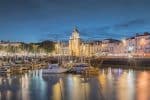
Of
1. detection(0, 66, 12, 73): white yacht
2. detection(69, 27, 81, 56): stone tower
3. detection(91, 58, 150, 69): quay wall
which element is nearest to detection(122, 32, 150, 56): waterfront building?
detection(69, 27, 81, 56): stone tower

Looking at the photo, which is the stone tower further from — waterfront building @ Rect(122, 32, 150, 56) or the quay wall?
the quay wall

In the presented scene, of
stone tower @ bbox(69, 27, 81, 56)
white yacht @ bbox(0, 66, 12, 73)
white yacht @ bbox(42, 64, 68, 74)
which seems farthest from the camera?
stone tower @ bbox(69, 27, 81, 56)

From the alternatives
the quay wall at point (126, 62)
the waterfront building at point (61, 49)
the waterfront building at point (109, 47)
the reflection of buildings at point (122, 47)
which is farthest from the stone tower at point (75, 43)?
the quay wall at point (126, 62)

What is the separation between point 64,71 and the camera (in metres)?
57.0

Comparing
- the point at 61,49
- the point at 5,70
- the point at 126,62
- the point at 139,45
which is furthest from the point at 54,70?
the point at 61,49

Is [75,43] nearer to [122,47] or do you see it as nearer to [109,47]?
[122,47]

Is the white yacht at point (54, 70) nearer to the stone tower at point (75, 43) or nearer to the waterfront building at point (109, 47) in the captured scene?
the stone tower at point (75, 43)

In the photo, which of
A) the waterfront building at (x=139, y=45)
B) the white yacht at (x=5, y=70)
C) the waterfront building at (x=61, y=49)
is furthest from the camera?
the waterfront building at (x=61, y=49)

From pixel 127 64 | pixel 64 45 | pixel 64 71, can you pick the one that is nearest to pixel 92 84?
pixel 64 71

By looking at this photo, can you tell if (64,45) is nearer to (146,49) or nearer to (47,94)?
(146,49)

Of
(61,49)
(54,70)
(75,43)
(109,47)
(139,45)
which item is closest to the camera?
(54,70)

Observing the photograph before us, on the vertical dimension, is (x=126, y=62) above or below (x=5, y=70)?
above

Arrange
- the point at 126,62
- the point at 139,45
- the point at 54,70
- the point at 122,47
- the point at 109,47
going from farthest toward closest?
the point at 109,47
the point at 122,47
the point at 139,45
the point at 126,62
the point at 54,70

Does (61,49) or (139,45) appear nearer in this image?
(139,45)
